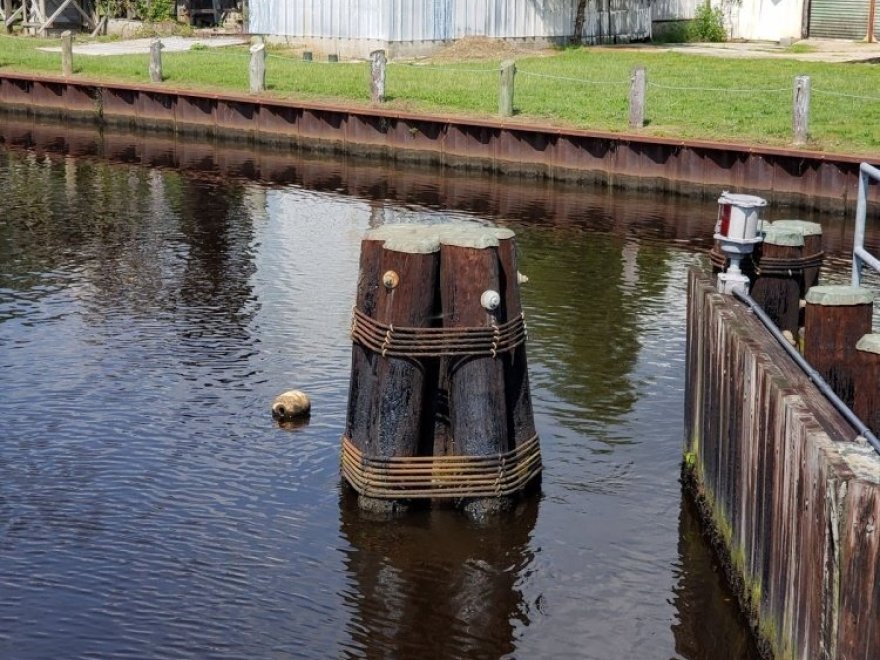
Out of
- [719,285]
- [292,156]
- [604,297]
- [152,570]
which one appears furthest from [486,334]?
[292,156]

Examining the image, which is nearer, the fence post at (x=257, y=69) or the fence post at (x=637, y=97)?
the fence post at (x=637, y=97)

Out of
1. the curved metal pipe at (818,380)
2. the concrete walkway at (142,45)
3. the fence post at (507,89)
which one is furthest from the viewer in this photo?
the concrete walkway at (142,45)

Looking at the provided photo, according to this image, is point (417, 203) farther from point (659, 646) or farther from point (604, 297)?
point (659, 646)

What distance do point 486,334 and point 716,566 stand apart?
7.73ft

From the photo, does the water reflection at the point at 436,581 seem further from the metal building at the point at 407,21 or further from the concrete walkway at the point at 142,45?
the concrete walkway at the point at 142,45

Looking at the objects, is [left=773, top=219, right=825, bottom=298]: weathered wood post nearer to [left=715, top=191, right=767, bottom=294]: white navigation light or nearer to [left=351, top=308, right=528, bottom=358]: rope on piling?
[left=715, top=191, right=767, bottom=294]: white navigation light

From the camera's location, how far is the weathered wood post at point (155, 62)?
114 feet

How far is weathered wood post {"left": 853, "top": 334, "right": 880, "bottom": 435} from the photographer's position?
10008mm

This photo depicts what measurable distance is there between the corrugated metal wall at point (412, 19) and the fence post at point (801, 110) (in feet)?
53.3

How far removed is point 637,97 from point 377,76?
5885 millimetres

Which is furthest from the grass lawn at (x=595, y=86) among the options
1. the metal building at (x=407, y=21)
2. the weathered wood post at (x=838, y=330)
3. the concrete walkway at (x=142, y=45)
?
the weathered wood post at (x=838, y=330)

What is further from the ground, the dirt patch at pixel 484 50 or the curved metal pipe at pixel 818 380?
the dirt patch at pixel 484 50

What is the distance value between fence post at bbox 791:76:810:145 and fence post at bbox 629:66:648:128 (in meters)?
2.97

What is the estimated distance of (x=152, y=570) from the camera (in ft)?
34.6
